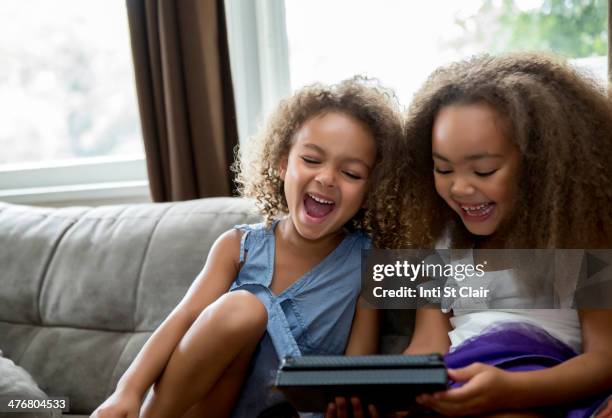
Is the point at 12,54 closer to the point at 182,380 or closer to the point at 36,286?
the point at 36,286

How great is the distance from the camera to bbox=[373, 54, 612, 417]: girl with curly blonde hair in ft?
4.05

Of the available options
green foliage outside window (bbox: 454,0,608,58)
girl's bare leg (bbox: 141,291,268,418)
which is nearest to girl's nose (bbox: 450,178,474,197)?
girl's bare leg (bbox: 141,291,268,418)

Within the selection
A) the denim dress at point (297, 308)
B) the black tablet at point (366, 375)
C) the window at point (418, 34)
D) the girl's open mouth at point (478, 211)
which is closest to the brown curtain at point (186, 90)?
the window at point (418, 34)

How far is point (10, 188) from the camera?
112 inches

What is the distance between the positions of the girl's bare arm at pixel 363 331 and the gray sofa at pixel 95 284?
427mm

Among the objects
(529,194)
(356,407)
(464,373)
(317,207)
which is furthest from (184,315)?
(529,194)

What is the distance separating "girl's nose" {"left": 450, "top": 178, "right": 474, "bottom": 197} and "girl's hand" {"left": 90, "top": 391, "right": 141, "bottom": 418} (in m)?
0.73

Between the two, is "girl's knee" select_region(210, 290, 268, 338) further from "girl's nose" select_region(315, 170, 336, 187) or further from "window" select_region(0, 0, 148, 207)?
"window" select_region(0, 0, 148, 207)

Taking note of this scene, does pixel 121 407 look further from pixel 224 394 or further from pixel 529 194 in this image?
pixel 529 194

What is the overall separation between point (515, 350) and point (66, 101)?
7.08 ft

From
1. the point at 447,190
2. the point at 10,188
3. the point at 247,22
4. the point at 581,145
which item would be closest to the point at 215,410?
the point at 447,190

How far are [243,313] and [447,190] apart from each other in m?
0.47

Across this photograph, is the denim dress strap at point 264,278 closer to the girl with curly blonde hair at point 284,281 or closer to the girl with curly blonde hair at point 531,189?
the girl with curly blonde hair at point 284,281

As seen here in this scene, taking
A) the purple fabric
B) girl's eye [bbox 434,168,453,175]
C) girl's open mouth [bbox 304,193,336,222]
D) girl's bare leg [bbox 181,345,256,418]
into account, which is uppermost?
girl's eye [bbox 434,168,453,175]
